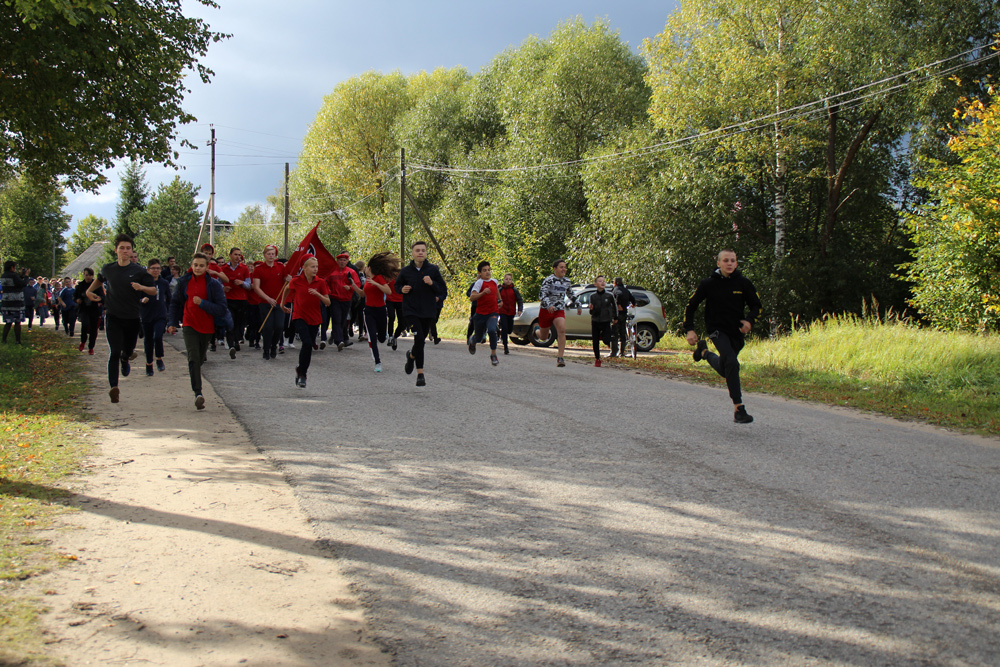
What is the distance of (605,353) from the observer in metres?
20.0

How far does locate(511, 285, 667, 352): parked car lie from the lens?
21.6 meters

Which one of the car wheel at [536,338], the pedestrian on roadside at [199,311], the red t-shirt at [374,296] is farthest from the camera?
the car wheel at [536,338]

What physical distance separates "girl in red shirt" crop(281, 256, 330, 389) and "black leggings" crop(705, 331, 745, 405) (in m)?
5.50

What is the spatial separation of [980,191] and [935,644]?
1643 cm

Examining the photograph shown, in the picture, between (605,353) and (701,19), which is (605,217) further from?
(605,353)

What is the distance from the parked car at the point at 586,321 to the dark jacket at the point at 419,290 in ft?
31.3

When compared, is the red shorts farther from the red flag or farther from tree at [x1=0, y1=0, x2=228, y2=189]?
tree at [x1=0, y1=0, x2=228, y2=189]

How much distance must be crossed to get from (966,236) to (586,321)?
9450 mm

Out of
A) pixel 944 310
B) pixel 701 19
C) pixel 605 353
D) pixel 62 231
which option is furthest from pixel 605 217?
pixel 62 231

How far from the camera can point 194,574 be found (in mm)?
3947

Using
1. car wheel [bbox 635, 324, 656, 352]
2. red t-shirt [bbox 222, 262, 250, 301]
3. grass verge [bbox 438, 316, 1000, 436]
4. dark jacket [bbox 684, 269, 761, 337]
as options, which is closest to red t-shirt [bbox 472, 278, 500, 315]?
Result: grass verge [bbox 438, 316, 1000, 436]

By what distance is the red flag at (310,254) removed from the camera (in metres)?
14.7

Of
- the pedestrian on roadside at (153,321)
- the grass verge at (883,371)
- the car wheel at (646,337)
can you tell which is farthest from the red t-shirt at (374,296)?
the car wheel at (646,337)

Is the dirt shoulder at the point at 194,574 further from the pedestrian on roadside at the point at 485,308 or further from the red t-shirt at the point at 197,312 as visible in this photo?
the pedestrian on roadside at the point at 485,308
